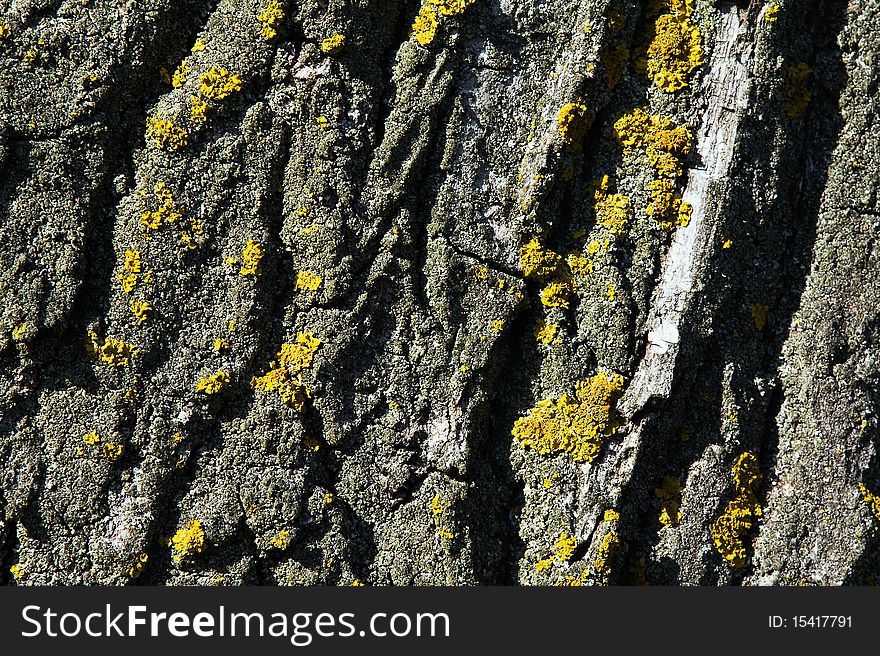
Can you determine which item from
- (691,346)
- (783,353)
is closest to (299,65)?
(691,346)

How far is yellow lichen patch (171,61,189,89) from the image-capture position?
79.7 inches

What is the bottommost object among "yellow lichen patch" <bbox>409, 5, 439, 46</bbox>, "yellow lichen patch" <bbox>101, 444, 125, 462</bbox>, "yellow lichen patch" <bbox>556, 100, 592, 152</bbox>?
"yellow lichen patch" <bbox>101, 444, 125, 462</bbox>

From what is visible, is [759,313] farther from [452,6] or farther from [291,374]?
[291,374]

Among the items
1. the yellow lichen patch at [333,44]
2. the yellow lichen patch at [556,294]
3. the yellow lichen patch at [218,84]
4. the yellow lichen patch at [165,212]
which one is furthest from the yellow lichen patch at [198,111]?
the yellow lichen patch at [556,294]

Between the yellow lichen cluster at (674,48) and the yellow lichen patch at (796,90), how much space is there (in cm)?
25

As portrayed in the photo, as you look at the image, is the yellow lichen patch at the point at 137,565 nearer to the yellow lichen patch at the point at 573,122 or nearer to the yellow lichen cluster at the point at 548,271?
the yellow lichen cluster at the point at 548,271

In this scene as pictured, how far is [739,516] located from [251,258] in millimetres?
1522

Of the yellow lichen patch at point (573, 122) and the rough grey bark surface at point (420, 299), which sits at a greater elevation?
the yellow lichen patch at point (573, 122)

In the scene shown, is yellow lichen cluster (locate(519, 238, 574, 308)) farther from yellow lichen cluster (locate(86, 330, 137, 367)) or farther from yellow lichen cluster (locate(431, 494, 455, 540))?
yellow lichen cluster (locate(86, 330, 137, 367))

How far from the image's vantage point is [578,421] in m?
2.05

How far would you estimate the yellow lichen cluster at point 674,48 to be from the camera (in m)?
2.05

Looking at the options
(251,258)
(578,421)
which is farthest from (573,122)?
(251,258)

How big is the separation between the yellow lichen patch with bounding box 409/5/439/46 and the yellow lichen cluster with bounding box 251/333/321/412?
0.87 m

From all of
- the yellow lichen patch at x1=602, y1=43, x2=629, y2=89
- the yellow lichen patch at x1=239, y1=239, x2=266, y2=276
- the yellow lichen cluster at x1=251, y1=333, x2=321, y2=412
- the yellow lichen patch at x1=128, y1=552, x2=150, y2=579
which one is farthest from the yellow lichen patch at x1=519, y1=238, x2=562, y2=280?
the yellow lichen patch at x1=128, y1=552, x2=150, y2=579
